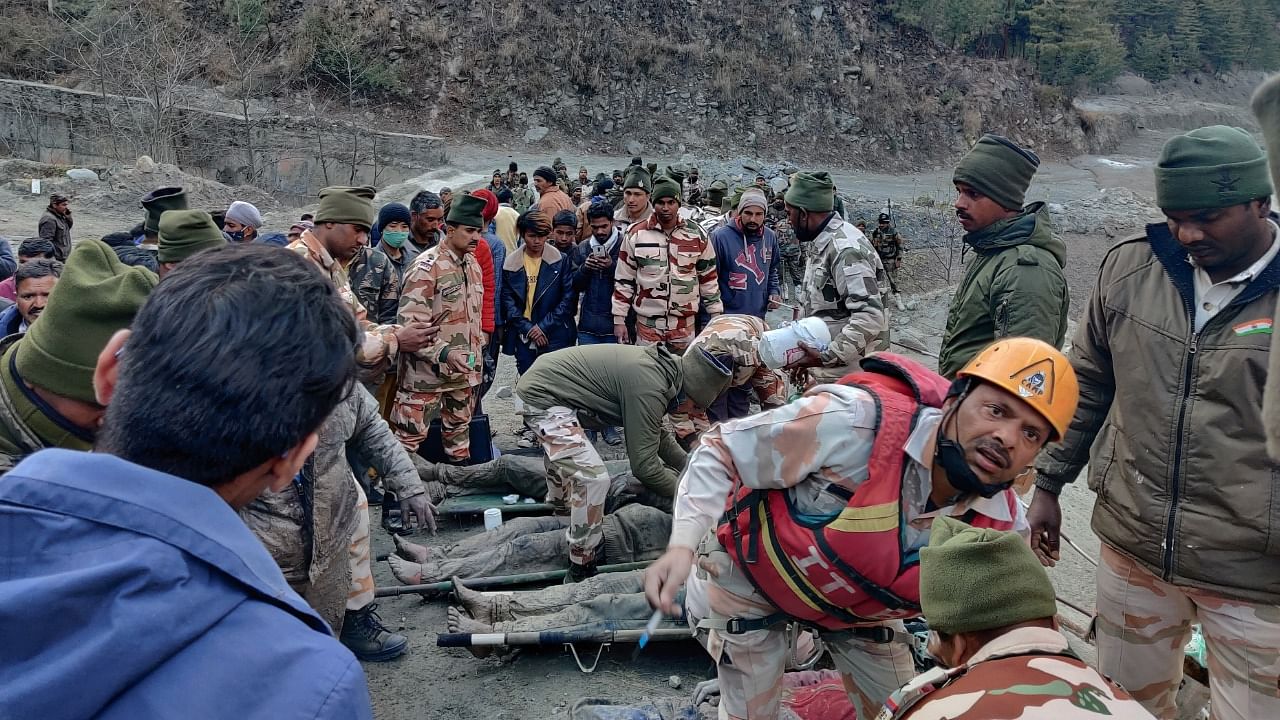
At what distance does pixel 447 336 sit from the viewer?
5836mm

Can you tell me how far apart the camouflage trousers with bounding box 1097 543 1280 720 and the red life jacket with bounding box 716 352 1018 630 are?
64cm

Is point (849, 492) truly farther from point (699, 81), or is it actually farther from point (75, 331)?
point (699, 81)

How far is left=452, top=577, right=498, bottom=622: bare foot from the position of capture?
4043mm

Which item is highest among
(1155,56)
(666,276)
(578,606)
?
(1155,56)

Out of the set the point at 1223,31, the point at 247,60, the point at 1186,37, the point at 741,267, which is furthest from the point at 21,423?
the point at 1223,31

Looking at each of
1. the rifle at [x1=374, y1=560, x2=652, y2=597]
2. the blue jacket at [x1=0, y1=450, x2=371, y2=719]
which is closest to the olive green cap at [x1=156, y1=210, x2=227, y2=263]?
the rifle at [x1=374, y1=560, x2=652, y2=597]

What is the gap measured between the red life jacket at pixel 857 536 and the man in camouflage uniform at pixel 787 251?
7.49 metres

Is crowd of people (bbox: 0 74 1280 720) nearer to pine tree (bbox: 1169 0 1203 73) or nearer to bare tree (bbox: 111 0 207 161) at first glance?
bare tree (bbox: 111 0 207 161)

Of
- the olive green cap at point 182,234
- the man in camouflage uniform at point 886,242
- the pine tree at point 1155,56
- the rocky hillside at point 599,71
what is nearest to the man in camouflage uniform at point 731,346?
the olive green cap at point 182,234

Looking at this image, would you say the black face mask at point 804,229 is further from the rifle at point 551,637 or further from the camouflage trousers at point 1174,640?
the camouflage trousers at point 1174,640

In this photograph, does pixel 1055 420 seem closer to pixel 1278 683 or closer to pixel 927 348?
pixel 1278 683

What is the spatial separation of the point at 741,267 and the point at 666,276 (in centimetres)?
75

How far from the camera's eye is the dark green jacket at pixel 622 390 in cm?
436

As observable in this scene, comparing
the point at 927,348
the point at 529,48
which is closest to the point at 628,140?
the point at 529,48
